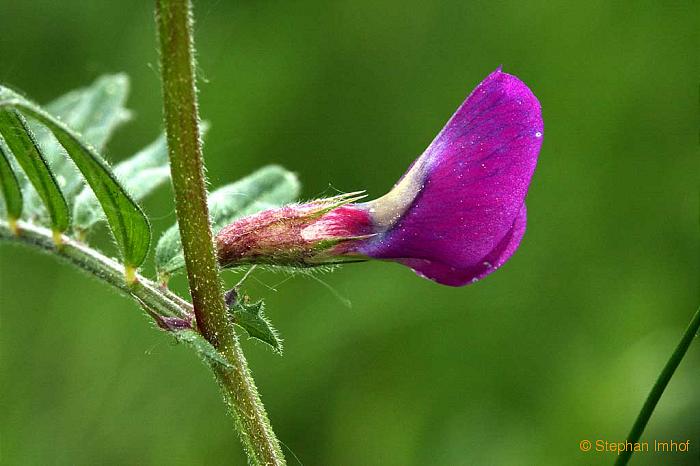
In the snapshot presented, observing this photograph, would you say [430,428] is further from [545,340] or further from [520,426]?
[545,340]

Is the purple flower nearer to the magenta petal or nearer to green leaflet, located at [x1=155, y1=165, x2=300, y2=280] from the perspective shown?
the magenta petal

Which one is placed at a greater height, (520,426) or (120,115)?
(120,115)

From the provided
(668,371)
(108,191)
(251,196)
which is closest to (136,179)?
(251,196)

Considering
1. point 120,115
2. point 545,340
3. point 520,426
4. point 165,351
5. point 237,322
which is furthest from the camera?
point 165,351

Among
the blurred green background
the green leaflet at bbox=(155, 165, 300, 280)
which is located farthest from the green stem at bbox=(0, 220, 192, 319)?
the blurred green background

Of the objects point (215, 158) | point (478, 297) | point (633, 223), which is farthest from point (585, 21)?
point (215, 158)

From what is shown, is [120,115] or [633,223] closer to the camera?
[120,115]

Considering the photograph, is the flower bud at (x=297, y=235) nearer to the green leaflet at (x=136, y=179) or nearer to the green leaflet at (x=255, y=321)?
the green leaflet at (x=255, y=321)
